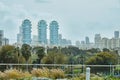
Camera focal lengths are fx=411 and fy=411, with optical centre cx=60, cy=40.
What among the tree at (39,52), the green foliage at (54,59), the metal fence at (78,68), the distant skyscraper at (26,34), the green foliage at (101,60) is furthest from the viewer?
the distant skyscraper at (26,34)

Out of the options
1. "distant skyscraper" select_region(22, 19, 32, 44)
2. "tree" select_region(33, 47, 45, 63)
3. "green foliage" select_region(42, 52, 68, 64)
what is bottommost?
"green foliage" select_region(42, 52, 68, 64)

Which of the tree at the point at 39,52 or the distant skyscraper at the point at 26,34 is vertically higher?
the distant skyscraper at the point at 26,34

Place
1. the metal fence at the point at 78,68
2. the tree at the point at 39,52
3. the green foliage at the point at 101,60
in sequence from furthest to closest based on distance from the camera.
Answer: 1. the tree at the point at 39,52
2. the green foliage at the point at 101,60
3. the metal fence at the point at 78,68

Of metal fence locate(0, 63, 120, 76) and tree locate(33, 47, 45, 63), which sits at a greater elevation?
tree locate(33, 47, 45, 63)

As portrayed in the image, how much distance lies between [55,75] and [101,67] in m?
1.81

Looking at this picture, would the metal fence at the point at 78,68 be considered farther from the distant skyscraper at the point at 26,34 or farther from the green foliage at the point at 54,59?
the distant skyscraper at the point at 26,34

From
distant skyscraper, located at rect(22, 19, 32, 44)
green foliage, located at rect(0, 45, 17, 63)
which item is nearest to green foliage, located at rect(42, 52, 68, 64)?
green foliage, located at rect(0, 45, 17, 63)

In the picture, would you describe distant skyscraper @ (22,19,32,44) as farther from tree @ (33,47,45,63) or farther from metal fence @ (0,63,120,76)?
metal fence @ (0,63,120,76)

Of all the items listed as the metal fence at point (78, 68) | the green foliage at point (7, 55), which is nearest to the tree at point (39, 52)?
the green foliage at point (7, 55)

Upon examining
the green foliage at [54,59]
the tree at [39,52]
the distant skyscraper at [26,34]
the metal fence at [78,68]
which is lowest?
the metal fence at [78,68]

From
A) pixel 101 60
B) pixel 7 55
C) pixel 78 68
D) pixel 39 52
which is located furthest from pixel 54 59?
pixel 78 68

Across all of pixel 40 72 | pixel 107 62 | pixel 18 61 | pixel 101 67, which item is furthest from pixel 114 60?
pixel 40 72

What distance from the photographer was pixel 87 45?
39.2 metres

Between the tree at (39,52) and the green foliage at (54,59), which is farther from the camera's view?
the tree at (39,52)
